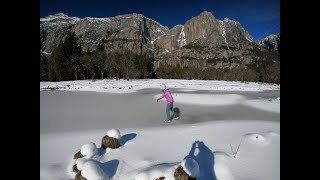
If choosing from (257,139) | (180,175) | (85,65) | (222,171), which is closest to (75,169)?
(180,175)

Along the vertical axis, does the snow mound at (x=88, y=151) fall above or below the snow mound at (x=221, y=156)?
above

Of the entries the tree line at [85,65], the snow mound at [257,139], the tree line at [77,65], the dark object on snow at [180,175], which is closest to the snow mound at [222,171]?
the dark object on snow at [180,175]

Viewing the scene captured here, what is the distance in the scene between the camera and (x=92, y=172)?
4.89 metres

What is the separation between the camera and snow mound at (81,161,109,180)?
4867mm

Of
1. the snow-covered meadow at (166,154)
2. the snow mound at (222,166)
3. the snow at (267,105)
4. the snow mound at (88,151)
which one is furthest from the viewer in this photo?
the snow at (267,105)

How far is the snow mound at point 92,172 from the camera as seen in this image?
4.87 meters

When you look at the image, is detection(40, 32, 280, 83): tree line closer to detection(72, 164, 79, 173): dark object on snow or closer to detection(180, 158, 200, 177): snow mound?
detection(72, 164, 79, 173): dark object on snow

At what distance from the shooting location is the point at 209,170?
566cm

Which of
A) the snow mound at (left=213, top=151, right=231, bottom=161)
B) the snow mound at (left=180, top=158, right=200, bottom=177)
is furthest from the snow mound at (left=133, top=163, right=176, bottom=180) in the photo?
the snow mound at (left=213, top=151, right=231, bottom=161)

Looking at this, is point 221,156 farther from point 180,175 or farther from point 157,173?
point 157,173

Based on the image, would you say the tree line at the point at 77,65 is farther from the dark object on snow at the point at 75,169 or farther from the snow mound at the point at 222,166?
the dark object on snow at the point at 75,169
